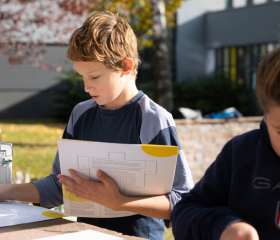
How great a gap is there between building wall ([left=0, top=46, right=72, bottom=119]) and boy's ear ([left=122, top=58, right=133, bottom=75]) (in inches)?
658

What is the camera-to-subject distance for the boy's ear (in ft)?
6.47

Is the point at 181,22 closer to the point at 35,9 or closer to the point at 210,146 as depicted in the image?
the point at 35,9

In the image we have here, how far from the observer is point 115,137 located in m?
2.03

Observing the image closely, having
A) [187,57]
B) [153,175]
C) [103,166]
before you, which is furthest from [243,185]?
[187,57]

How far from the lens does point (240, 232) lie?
125cm

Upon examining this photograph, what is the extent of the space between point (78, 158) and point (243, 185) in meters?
0.61

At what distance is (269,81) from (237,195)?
368mm

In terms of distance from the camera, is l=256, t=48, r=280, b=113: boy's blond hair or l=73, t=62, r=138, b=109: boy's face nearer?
l=256, t=48, r=280, b=113: boy's blond hair

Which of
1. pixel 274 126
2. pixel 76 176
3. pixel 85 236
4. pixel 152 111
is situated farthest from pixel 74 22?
pixel 274 126

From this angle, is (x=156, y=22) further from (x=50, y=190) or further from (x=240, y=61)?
(x=240, y=61)

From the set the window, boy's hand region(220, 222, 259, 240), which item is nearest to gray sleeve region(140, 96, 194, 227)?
boy's hand region(220, 222, 259, 240)

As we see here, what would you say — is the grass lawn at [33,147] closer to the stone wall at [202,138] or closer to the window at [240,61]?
the stone wall at [202,138]

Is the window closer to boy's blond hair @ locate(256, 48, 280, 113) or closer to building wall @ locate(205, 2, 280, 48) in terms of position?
building wall @ locate(205, 2, 280, 48)

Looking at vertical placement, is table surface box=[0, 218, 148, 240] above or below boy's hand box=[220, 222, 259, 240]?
below
